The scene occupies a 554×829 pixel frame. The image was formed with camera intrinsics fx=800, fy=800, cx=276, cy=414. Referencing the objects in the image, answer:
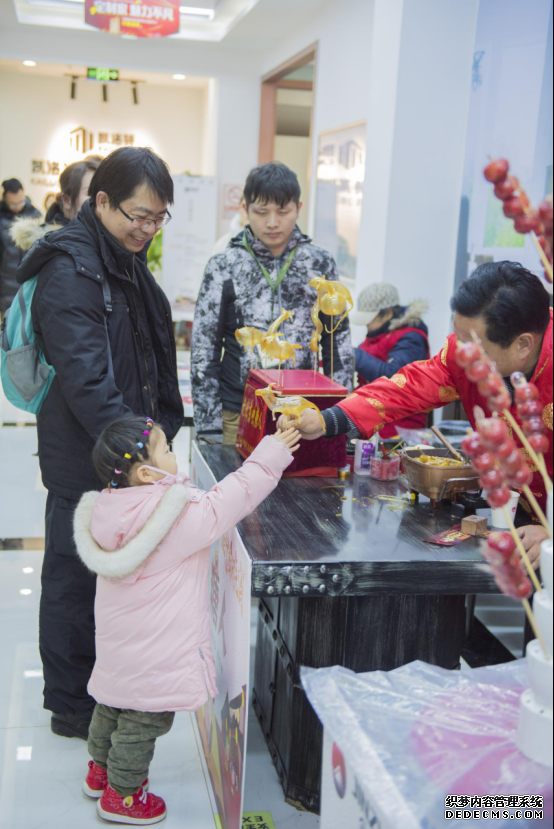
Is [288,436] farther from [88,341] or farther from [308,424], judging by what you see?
[88,341]

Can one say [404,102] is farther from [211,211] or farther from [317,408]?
[211,211]

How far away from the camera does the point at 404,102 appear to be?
4.67m

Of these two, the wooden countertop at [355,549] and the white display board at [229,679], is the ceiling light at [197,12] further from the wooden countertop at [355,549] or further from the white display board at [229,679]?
the wooden countertop at [355,549]

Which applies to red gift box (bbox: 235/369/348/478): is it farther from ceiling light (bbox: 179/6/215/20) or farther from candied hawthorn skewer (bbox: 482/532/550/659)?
ceiling light (bbox: 179/6/215/20)

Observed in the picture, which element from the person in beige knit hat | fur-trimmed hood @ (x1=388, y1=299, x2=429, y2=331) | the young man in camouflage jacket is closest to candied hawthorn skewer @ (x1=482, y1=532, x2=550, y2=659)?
the young man in camouflage jacket

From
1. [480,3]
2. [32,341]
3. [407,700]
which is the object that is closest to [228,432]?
[32,341]

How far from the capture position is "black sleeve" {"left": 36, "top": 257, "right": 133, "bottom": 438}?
188cm

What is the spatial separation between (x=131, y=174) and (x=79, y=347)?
1.42ft

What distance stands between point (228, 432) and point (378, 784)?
5.59 ft

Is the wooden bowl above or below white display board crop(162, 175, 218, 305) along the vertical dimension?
Result: below

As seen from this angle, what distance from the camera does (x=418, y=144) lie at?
15.6ft

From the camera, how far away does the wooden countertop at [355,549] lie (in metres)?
1.59

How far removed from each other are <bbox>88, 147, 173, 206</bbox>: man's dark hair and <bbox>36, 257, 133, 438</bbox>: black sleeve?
0.21m

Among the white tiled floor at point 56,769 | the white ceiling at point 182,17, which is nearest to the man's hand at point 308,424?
the white tiled floor at point 56,769
